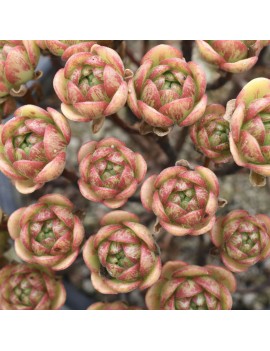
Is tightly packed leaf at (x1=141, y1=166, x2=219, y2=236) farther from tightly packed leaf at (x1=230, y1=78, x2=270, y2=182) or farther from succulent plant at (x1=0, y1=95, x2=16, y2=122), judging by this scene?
succulent plant at (x1=0, y1=95, x2=16, y2=122)

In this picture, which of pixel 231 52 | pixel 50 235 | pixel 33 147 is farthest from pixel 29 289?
pixel 231 52

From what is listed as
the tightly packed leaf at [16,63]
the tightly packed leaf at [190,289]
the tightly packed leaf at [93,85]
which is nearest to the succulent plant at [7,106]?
the tightly packed leaf at [16,63]

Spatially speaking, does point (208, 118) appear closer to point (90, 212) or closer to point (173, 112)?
point (173, 112)

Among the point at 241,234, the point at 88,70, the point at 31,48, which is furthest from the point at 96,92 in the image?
the point at 241,234

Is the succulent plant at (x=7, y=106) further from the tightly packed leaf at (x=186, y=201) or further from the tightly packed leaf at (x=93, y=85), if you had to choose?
the tightly packed leaf at (x=186, y=201)

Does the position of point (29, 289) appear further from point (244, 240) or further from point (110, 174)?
point (244, 240)
